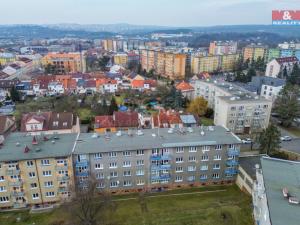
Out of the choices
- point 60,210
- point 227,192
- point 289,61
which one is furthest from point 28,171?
point 289,61

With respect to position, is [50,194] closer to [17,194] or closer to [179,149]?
[17,194]

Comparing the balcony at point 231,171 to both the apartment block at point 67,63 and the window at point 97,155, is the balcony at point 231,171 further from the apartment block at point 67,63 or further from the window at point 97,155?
the apartment block at point 67,63

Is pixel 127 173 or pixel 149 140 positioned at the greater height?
pixel 149 140

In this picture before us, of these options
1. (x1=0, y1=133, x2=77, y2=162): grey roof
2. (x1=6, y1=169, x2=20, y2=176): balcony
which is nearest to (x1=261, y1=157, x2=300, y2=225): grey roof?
(x1=0, y1=133, x2=77, y2=162): grey roof

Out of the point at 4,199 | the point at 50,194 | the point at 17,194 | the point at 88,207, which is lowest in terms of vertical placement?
the point at 4,199

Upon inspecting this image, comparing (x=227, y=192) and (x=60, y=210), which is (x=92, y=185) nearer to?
(x=60, y=210)

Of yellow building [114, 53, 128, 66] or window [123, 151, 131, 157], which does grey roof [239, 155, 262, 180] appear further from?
yellow building [114, 53, 128, 66]

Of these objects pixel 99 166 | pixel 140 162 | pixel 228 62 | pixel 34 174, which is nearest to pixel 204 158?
pixel 140 162
